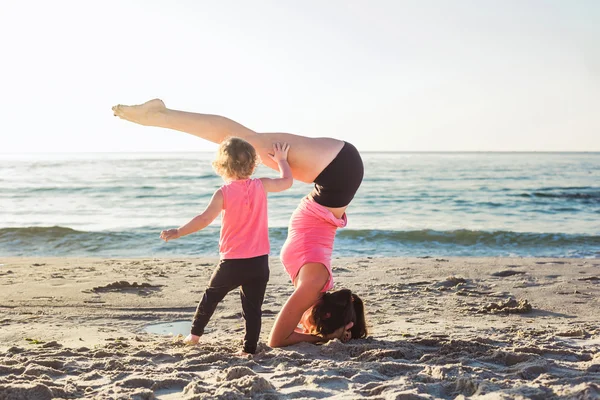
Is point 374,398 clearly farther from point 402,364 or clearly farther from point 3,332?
point 3,332

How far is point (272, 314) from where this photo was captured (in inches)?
209

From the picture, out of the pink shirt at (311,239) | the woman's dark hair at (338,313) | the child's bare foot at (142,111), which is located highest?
the child's bare foot at (142,111)

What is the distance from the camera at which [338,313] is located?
159 inches

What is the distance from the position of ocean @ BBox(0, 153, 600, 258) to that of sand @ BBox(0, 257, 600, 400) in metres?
2.25

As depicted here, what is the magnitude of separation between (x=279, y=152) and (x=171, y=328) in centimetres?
190

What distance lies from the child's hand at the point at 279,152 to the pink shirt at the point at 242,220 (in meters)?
0.33

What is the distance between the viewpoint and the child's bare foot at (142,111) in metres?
4.36

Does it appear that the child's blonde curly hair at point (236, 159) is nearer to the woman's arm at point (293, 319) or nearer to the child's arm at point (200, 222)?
the child's arm at point (200, 222)

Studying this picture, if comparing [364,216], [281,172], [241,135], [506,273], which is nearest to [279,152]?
[281,172]

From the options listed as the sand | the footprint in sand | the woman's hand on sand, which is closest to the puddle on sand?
the sand

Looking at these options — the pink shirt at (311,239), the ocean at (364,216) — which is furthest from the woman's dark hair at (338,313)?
the ocean at (364,216)

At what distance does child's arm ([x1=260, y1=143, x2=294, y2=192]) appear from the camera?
3.83 metres

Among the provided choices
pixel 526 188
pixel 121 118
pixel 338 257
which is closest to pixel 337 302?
pixel 121 118

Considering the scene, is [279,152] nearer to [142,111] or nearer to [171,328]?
[142,111]
